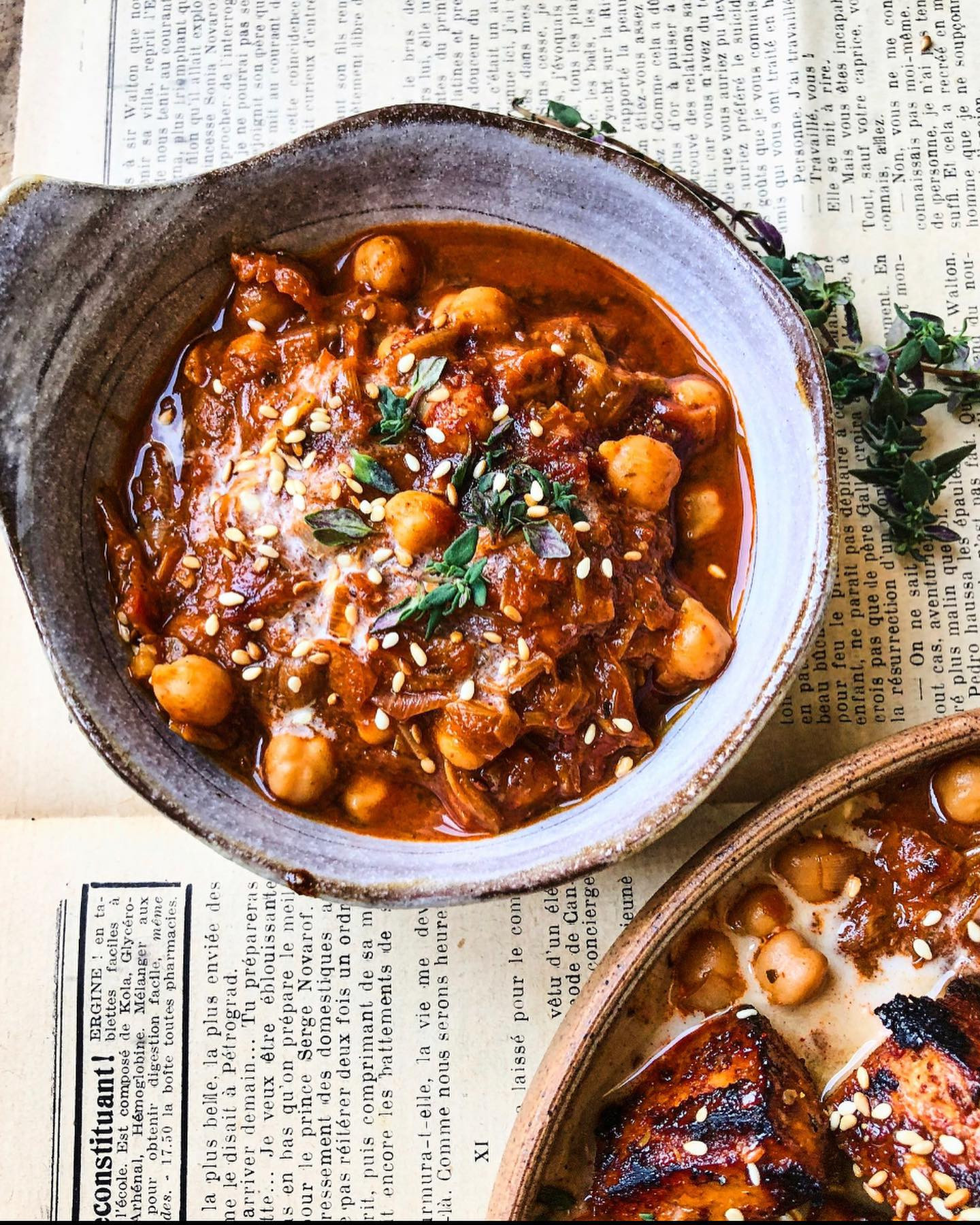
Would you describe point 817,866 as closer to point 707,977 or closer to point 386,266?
point 707,977

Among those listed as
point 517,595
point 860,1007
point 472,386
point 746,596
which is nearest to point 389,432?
point 472,386

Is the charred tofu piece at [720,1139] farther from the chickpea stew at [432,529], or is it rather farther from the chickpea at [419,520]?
the chickpea at [419,520]

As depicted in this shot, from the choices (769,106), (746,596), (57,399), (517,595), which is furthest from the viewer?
(769,106)

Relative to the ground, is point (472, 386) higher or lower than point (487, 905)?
higher

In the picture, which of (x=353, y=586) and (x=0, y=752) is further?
(x=0, y=752)

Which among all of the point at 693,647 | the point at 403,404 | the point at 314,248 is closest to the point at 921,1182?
the point at 693,647

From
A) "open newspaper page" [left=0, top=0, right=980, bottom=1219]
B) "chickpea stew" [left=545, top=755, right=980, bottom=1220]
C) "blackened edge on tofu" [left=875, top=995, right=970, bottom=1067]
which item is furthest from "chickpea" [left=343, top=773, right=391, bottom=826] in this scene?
"blackened edge on tofu" [left=875, top=995, right=970, bottom=1067]

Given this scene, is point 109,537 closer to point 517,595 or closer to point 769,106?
point 517,595
